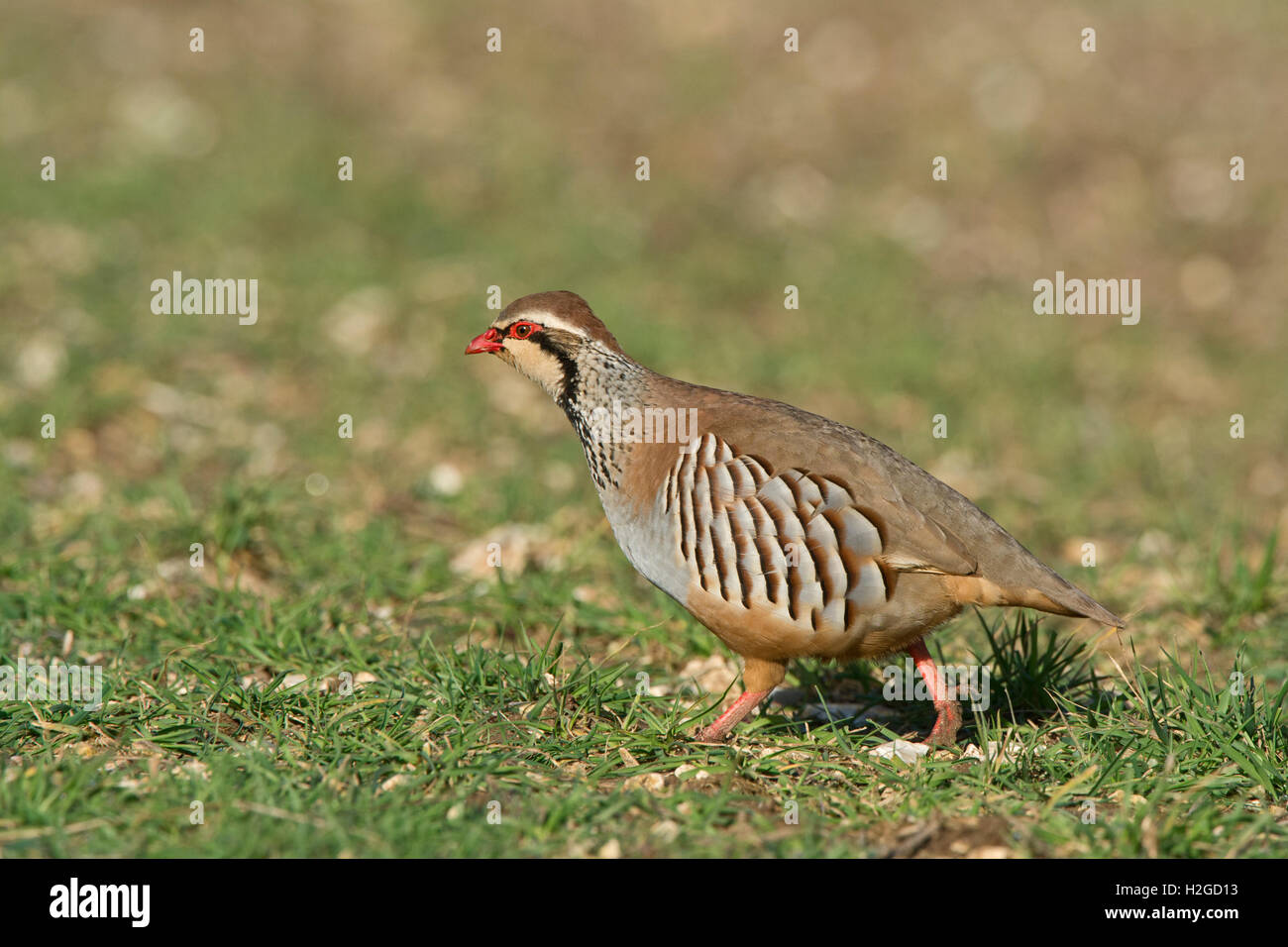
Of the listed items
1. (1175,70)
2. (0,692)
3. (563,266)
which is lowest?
(0,692)

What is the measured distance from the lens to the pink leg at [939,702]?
4191 mm

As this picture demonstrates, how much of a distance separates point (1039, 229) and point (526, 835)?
8.92 meters

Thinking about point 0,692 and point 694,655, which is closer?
point 0,692

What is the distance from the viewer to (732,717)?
4211mm

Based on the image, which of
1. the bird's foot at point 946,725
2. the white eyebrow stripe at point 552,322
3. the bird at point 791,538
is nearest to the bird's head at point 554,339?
the white eyebrow stripe at point 552,322

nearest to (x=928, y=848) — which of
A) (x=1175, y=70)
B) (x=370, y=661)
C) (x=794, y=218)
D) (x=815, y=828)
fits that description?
(x=815, y=828)

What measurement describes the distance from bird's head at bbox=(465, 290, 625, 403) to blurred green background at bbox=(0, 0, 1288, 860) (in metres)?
1.17

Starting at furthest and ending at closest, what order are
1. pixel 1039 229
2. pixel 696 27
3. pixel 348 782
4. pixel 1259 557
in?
pixel 696 27 < pixel 1039 229 < pixel 1259 557 < pixel 348 782

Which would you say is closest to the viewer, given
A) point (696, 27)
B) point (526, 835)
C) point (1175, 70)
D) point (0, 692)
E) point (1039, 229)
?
point (526, 835)

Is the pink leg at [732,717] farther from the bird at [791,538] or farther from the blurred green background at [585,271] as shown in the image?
the blurred green background at [585,271]

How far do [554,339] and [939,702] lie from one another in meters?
1.71

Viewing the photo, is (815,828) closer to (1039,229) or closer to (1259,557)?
(1259,557)

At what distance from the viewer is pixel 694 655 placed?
5121 millimetres

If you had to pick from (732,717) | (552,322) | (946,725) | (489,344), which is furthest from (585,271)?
(946,725)
